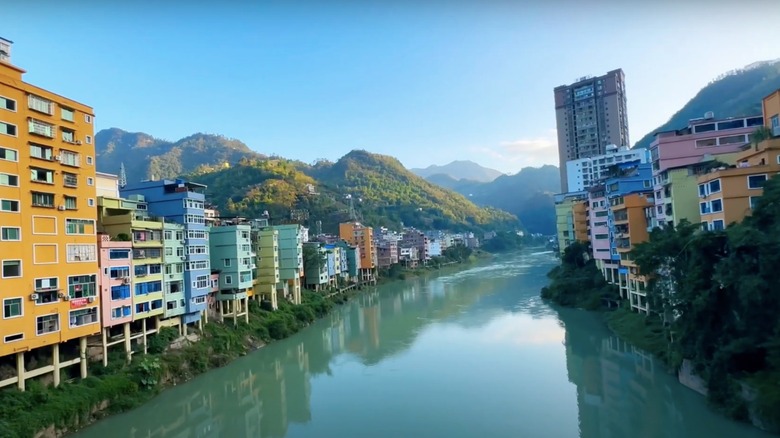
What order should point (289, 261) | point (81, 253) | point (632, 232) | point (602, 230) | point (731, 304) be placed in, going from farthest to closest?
point (289, 261) → point (602, 230) → point (632, 232) → point (81, 253) → point (731, 304)

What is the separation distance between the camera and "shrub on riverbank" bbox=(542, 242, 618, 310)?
18531mm

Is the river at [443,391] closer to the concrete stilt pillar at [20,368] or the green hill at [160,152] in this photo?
the concrete stilt pillar at [20,368]

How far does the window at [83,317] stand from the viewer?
9.66 meters

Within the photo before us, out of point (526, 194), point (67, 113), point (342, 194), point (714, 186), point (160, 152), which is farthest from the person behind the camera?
point (526, 194)

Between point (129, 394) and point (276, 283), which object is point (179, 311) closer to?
point (129, 394)

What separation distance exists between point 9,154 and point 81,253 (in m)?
2.36

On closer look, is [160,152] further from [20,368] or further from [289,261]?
[20,368]

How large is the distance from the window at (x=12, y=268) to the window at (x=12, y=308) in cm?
44

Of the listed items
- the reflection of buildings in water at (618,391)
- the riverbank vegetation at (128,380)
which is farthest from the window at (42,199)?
the reflection of buildings in water at (618,391)

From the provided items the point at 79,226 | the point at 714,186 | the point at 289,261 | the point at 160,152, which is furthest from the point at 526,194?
the point at 79,226

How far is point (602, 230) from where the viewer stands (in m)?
18.5

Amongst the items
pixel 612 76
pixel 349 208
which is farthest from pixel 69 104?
pixel 612 76

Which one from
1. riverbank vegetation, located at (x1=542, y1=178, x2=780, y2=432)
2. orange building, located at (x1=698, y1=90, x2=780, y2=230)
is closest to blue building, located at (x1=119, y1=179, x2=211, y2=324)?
riverbank vegetation, located at (x1=542, y1=178, x2=780, y2=432)

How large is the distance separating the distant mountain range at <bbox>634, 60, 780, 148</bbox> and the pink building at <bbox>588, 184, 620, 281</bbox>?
32699mm
